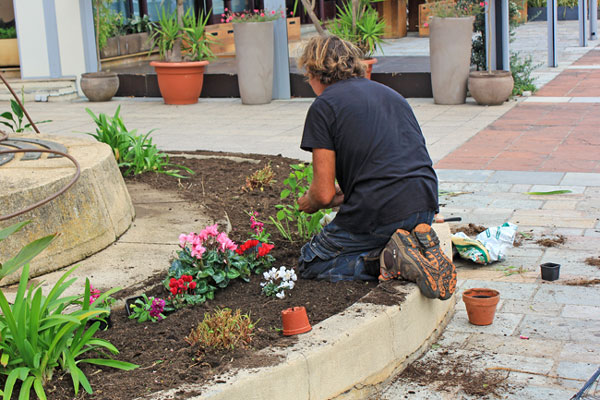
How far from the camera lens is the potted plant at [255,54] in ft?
39.4

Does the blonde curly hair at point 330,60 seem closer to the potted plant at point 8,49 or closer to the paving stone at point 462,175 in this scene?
the paving stone at point 462,175

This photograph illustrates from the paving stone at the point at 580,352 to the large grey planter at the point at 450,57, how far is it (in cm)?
786

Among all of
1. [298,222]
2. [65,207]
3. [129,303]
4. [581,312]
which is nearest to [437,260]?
[581,312]

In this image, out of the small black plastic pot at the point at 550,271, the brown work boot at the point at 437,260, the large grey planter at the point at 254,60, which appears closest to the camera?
the brown work boot at the point at 437,260

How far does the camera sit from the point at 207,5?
19.7m

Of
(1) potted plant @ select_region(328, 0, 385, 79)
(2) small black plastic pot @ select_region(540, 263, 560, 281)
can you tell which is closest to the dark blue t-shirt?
(2) small black plastic pot @ select_region(540, 263, 560, 281)

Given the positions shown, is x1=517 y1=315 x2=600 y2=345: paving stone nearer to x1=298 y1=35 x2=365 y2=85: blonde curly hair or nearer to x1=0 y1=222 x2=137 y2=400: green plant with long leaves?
x1=298 y1=35 x2=365 y2=85: blonde curly hair

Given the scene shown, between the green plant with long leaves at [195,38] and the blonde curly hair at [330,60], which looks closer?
the blonde curly hair at [330,60]

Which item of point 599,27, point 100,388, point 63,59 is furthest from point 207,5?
point 100,388

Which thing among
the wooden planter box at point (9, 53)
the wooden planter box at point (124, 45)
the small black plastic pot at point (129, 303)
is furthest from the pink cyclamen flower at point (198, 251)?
the wooden planter box at point (124, 45)

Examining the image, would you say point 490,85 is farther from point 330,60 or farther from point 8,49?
point 8,49

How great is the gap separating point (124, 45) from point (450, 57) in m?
A: 8.44

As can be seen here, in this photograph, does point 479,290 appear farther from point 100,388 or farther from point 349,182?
point 100,388

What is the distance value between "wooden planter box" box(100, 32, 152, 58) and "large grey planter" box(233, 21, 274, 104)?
14.4 ft
